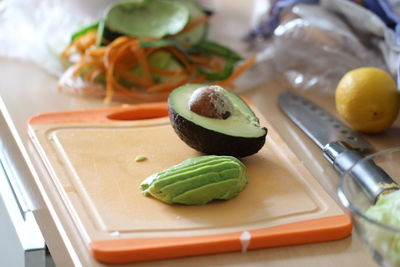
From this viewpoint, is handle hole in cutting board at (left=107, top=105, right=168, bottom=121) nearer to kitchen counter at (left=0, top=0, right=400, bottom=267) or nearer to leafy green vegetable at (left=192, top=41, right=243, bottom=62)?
kitchen counter at (left=0, top=0, right=400, bottom=267)

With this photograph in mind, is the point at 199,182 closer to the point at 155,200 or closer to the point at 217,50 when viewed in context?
the point at 155,200

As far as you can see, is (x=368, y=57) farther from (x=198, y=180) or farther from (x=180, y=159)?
(x=198, y=180)

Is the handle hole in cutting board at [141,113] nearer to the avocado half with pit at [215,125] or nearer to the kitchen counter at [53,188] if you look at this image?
the kitchen counter at [53,188]

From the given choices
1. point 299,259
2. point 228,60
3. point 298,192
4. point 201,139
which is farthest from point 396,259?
point 228,60

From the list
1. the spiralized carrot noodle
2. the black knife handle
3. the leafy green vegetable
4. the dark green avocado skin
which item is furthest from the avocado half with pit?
the leafy green vegetable

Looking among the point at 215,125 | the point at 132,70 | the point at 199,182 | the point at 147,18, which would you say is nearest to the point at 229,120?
the point at 215,125

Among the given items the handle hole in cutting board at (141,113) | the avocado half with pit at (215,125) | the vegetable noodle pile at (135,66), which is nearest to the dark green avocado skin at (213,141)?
the avocado half with pit at (215,125)
